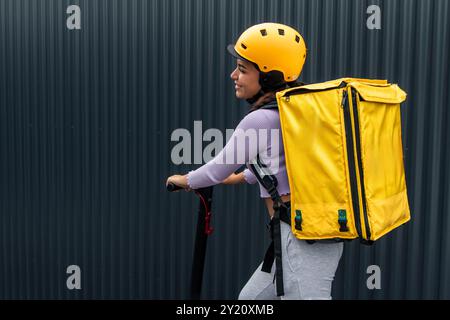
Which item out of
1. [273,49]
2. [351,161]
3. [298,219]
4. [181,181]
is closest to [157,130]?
[181,181]

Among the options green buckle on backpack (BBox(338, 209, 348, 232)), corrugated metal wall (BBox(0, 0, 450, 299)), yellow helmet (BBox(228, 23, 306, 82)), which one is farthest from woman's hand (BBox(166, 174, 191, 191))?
corrugated metal wall (BBox(0, 0, 450, 299))

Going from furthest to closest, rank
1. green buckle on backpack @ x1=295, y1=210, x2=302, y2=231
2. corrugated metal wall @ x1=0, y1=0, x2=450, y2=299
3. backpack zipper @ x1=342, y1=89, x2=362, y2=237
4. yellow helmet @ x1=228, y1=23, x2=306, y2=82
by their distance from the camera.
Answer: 1. corrugated metal wall @ x1=0, y1=0, x2=450, y2=299
2. yellow helmet @ x1=228, y1=23, x2=306, y2=82
3. green buckle on backpack @ x1=295, y1=210, x2=302, y2=231
4. backpack zipper @ x1=342, y1=89, x2=362, y2=237

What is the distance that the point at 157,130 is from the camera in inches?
174

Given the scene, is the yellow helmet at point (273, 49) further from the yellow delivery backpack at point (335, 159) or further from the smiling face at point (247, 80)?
the yellow delivery backpack at point (335, 159)

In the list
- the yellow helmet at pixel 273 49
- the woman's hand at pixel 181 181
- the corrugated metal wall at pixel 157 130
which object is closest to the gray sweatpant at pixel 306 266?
the woman's hand at pixel 181 181

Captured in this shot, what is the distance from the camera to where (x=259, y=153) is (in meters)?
2.65

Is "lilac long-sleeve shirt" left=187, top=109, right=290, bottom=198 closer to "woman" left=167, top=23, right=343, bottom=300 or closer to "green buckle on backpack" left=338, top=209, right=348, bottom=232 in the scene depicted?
"woman" left=167, top=23, right=343, bottom=300

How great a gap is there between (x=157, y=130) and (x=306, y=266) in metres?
2.20

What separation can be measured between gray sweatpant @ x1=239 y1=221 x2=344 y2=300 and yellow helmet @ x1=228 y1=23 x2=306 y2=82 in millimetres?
801

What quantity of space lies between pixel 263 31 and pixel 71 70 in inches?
88.1

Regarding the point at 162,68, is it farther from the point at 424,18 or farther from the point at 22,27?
the point at 424,18

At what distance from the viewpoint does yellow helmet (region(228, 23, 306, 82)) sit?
107 inches

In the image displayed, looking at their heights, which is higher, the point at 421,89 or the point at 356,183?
the point at 421,89

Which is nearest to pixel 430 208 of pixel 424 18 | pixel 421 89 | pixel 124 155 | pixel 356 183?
pixel 421 89
